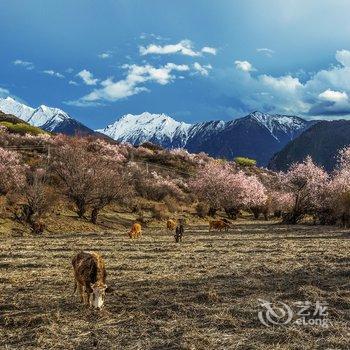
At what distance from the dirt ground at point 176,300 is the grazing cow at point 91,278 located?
0.97ft

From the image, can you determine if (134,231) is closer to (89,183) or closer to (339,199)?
(89,183)

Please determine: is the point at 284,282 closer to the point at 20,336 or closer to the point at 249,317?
the point at 249,317

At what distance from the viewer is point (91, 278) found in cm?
1241

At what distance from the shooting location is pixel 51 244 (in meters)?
28.3

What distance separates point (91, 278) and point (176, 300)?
2.41 meters

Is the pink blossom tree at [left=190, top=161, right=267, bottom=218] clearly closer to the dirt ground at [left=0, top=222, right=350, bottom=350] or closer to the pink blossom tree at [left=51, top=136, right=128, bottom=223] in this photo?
the pink blossom tree at [left=51, top=136, right=128, bottom=223]

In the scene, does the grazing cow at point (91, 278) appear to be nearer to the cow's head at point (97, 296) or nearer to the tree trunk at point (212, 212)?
the cow's head at point (97, 296)

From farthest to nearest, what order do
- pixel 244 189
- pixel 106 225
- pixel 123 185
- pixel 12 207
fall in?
pixel 244 189 < pixel 123 185 < pixel 106 225 < pixel 12 207

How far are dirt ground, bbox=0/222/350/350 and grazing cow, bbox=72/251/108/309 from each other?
0.29m

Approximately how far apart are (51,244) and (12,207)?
1532 centimetres

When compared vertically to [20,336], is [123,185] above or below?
above

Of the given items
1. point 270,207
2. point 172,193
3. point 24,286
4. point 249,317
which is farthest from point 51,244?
point 270,207

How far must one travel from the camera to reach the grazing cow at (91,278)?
11982 mm

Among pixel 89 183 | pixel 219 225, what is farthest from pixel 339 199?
pixel 89 183
